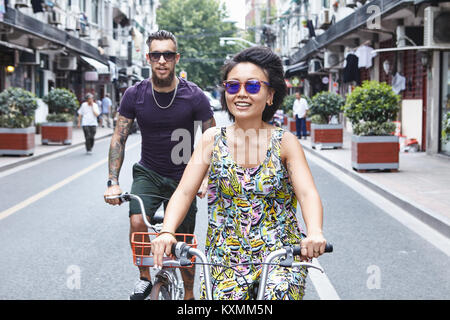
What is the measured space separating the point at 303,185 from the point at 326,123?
19.1 metres

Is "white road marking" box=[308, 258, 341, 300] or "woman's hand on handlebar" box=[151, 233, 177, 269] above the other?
"woman's hand on handlebar" box=[151, 233, 177, 269]

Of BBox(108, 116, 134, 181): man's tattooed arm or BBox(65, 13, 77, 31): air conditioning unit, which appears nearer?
BBox(108, 116, 134, 181): man's tattooed arm

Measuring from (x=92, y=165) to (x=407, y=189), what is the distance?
321 inches

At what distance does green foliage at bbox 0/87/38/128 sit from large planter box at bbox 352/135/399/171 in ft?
28.7

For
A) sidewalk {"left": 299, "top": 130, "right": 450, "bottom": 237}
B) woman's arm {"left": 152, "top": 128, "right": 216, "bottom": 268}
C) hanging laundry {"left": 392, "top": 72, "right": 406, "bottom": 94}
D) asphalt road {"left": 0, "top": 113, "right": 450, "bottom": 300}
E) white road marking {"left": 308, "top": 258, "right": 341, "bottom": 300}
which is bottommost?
white road marking {"left": 308, "top": 258, "right": 341, "bottom": 300}

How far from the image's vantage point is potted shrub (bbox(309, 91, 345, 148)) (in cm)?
2127

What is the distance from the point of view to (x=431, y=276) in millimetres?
6023

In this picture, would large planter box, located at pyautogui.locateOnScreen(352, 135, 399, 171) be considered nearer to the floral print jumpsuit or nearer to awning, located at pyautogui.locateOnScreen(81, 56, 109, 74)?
the floral print jumpsuit

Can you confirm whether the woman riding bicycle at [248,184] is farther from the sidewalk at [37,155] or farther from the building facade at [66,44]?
the building facade at [66,44]

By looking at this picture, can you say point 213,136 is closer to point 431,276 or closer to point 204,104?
point 204,104

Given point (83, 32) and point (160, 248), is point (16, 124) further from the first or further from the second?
point (83, 32)

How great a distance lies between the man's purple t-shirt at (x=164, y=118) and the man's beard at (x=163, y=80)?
0.08m

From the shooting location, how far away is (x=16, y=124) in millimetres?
17844

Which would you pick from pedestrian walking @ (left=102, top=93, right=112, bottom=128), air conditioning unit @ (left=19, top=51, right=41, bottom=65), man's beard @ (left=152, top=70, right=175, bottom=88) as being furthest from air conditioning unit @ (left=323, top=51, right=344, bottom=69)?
man's beard @ (left=152, top=70, right=175, bottom=88)
